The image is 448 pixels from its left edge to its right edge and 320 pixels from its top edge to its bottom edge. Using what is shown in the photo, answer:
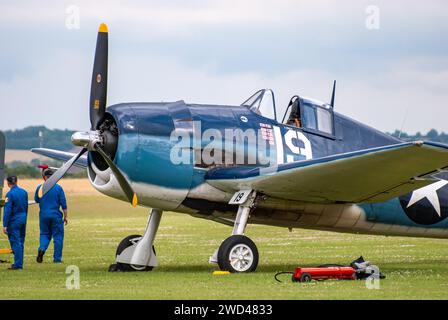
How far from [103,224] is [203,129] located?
17.7m

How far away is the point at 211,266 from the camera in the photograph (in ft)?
62.0

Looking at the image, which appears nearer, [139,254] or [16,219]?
[139,254]

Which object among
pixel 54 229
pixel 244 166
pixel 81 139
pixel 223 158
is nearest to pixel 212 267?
pixel 244 166

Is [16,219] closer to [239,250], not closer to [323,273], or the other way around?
[239,250]

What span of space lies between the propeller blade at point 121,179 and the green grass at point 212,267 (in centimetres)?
123

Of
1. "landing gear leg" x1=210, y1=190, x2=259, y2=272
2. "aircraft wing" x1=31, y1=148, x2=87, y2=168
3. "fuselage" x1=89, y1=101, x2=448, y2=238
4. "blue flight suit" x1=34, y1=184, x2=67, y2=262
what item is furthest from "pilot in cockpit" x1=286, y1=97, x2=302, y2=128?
"blue flight suit" x1=34, y1=184, x2=67, y2=262

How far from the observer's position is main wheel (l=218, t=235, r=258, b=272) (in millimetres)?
16406

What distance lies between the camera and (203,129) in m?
16.9

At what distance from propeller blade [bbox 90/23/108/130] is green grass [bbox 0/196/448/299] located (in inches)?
98.3

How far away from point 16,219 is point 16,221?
34 mm

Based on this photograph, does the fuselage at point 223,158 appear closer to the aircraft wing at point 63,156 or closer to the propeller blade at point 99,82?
the propeller blade at point 99,82

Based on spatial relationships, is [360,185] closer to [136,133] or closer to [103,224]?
[136,133]
